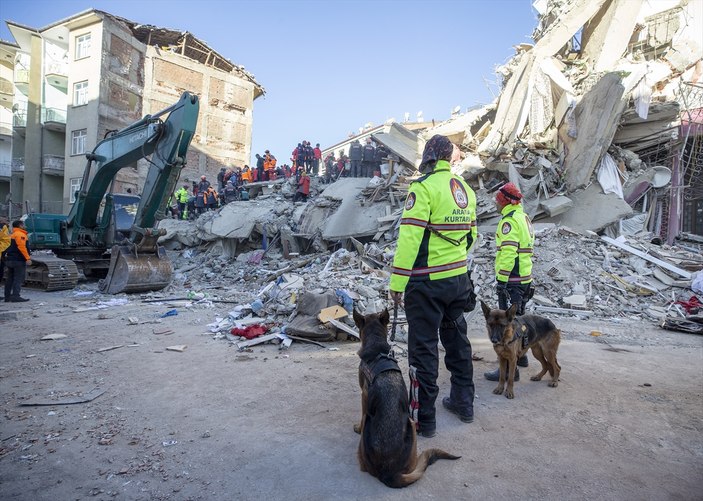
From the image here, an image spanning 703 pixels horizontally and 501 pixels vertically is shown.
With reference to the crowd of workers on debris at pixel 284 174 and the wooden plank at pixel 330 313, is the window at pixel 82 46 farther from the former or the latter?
the wooden plank at pixel 330 313

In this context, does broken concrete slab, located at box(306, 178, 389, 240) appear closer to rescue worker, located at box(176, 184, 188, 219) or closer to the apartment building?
rescue worker, located at box(176, 184, 188, 219)

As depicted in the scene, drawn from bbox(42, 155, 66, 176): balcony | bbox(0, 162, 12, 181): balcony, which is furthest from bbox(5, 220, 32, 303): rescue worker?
bbox(0, 162, 12, 181): balcony

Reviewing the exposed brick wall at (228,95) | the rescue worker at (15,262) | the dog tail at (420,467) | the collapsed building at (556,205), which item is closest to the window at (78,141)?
the exposed brick wall at (228,95)

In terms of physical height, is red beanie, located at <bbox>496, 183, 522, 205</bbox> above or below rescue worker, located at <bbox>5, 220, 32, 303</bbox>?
above

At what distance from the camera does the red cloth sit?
570cm

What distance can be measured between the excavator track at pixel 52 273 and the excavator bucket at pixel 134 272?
120 cm

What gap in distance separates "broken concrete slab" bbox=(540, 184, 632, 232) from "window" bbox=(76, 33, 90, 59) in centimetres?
2867

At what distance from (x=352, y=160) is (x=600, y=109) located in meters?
9.10

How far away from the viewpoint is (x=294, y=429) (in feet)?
9.88

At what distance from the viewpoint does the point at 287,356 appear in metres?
5.03

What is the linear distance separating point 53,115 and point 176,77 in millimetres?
8445

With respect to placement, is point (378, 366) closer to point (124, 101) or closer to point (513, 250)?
point (513, 250)

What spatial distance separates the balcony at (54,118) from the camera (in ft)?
85.8

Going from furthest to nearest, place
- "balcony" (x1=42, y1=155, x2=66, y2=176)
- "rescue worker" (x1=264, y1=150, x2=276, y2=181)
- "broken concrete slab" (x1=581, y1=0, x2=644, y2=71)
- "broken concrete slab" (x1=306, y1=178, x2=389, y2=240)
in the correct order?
"balcony" (x1=42, y1=155, x2=66, y2=176) → "rescue worker" (x1=264, y1=150, x2=276, y2=181) → "broken concrete slab" (x1=581, y1=0, x2=644, y2=71) → "broken concrete slab" (x1=306, y1=178, x2=389, y2=240)
